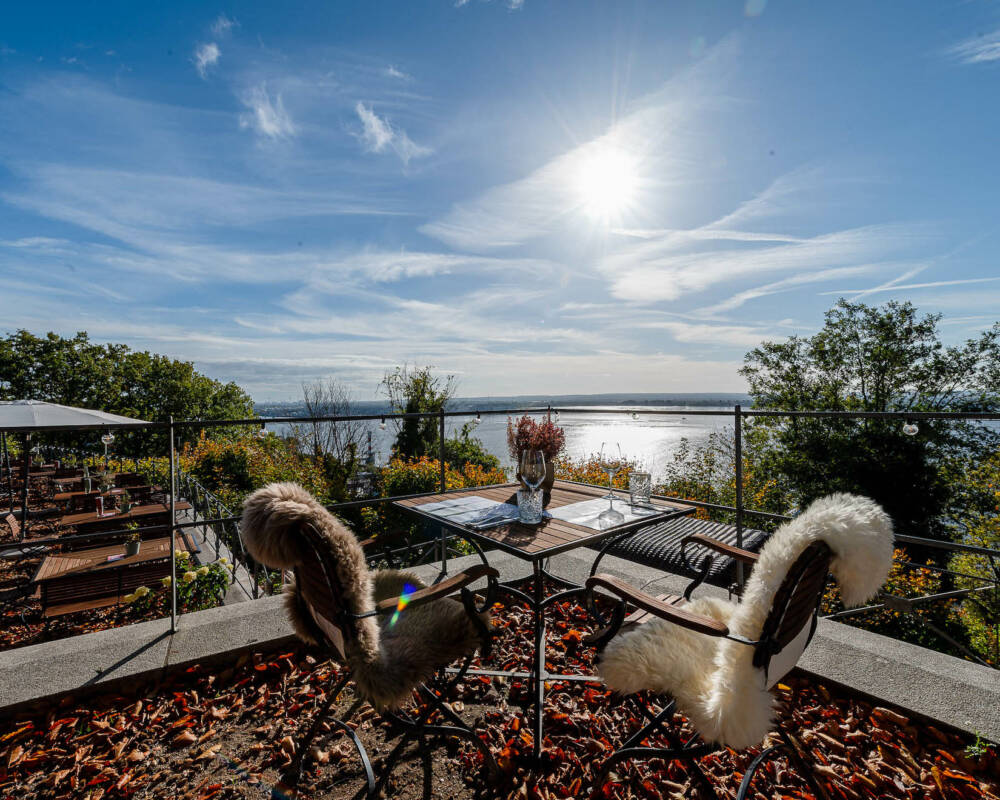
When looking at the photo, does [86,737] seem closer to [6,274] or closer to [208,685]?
[208,685]

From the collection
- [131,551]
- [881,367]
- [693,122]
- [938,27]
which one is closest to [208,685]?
[131,551]

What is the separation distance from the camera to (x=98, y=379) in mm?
13945

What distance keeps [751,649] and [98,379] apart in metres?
18.3

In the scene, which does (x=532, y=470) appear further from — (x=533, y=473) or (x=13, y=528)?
(x=13, y=528)

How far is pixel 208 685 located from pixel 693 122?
6.15m

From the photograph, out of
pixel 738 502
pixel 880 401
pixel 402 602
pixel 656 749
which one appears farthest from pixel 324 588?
pixel 880 401

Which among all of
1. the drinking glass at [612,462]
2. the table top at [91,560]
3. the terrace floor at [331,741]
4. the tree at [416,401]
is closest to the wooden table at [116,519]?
the table top at [91,560]

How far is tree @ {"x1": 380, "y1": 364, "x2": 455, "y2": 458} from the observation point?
7.89m

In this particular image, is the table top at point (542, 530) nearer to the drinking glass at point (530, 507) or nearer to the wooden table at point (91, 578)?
the drinking glass at point (530, 507)

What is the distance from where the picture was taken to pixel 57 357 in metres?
13.8

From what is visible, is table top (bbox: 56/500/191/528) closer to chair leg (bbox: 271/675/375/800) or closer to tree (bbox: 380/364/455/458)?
tree (bbox: 380/364/455/458)

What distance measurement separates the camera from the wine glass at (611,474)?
1.76 meters

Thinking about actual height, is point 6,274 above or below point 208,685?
above

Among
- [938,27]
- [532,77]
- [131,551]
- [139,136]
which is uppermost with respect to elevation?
[938,27]
